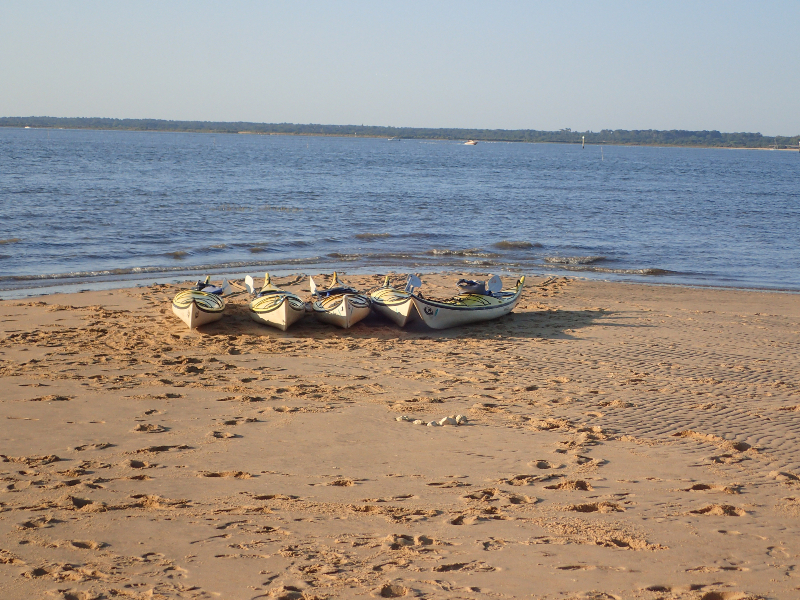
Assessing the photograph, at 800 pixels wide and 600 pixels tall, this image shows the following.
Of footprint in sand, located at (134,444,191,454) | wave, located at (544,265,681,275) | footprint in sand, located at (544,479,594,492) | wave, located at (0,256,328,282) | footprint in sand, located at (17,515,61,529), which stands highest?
Result: footprint in sand, located at (544,479,594,492)

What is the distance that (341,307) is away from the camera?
512 inches

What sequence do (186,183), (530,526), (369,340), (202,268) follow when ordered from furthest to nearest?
1. (186,183)
2. (202,268)
3. (369,340)
4. (530,526)

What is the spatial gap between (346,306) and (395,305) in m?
0.93

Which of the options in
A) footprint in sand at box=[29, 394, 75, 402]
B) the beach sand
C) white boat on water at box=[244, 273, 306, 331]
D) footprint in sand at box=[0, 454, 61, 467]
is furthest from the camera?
white boat on water at box=[244, 273, 306, 331]

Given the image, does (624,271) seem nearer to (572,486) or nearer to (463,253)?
(463,253)

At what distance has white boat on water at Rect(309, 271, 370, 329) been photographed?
13008mm

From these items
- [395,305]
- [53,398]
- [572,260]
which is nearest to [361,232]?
[572,260]

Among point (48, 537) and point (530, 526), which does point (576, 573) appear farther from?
point (48, 537)

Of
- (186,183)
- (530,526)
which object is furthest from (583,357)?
(186,183)

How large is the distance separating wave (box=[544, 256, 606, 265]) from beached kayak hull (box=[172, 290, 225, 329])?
1364cm

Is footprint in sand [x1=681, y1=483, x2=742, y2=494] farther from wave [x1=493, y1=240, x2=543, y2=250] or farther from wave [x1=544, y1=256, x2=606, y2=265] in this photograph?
wave [x1=493, y1=240, x2=543, y2=250]

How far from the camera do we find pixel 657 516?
19.2 ft

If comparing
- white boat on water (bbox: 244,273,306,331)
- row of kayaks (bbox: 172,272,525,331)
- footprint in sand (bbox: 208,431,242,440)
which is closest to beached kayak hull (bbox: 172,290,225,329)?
row of kayaks (bbox: 172,272,525,331)

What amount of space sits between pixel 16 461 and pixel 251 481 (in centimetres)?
220
